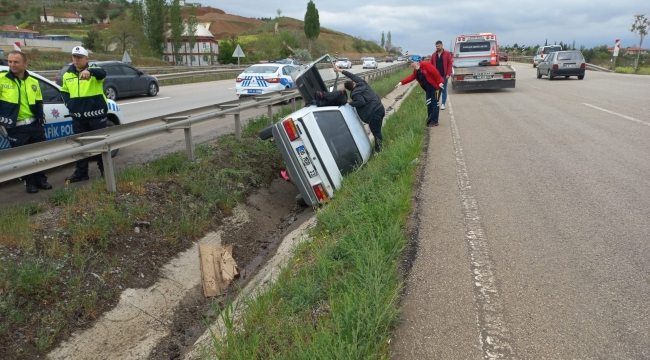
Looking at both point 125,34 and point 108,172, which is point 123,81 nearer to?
point 108,172

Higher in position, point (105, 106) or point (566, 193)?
point (105, 106)

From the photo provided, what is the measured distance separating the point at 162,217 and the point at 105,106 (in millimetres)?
2270

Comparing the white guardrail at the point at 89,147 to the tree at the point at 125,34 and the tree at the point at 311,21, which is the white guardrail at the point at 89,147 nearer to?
the tree at the point at 125,34

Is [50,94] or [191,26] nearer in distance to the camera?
[50,94]

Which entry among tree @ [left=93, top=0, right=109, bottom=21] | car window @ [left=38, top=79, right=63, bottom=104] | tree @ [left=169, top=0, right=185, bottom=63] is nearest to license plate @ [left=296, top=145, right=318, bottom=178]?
car window @ [left=38, top=79, right=63, bottom=104]

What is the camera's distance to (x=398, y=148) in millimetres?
7629

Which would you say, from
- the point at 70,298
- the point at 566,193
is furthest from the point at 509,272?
the point at 70,298

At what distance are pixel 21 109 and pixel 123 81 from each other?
→ 13.4m

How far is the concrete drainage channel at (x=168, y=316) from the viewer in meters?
3.79

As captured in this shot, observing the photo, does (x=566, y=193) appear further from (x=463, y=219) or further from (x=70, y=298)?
(x=70, y=298)

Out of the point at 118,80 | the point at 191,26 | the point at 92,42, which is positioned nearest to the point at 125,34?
the point at 92,42

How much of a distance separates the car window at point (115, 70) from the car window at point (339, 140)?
1405cm

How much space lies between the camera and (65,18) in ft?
367

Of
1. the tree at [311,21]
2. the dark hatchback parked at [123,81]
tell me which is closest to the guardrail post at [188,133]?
the dark hatchback parked at [123,81]
